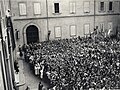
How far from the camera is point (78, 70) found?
52.0 feet

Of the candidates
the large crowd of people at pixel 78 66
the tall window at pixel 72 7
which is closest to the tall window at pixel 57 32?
the tall window at pixel 72 7

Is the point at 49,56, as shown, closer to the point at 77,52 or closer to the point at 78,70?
the point at 77,52

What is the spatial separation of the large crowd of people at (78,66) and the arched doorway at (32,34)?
5727mm

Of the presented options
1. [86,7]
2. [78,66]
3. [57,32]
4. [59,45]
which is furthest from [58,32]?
[78,66]

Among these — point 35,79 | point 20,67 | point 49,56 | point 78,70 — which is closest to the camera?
point 78,70

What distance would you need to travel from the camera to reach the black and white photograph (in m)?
14.5

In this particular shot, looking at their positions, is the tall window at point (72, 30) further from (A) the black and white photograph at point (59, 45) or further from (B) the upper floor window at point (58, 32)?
(B) the upper floor window at point (58, 32)

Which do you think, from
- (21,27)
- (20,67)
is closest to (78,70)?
(20,67)

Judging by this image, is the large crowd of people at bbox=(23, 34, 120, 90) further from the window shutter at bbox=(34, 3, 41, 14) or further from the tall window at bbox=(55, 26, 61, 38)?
the window shutter at bbox=(34, 3, 41, 14)

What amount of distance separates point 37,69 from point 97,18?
651 inches

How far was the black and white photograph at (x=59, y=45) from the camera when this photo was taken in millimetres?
14500

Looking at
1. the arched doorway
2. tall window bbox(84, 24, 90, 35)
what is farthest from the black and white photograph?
tall window bbox(84, 24, 90, 35)

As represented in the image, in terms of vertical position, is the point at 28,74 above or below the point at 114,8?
below

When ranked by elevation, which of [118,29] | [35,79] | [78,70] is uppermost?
[118,29]
